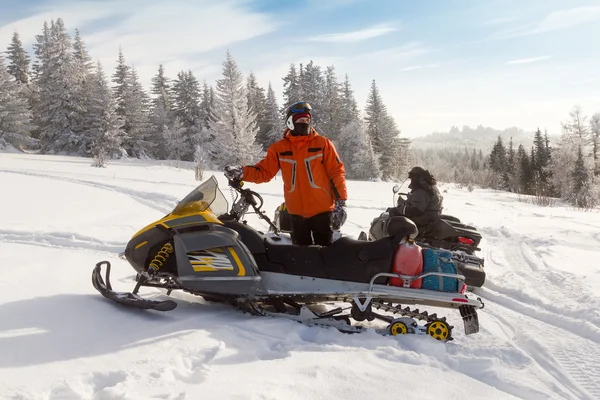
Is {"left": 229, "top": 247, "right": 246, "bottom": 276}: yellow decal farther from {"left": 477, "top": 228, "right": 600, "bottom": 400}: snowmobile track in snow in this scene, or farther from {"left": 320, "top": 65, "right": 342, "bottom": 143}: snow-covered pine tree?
{"left": 320, "top": 65, "right": 342, "bottom": 143}: snow-covered pine tree

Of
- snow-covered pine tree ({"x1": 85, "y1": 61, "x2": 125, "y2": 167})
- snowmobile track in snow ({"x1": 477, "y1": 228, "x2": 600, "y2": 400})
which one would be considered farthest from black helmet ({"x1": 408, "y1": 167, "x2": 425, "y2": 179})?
snow-covered pine tree ({"x1": 85, "y1": 61, "x2": 125, "y2": 167})

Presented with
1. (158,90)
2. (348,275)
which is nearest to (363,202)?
Answer: (348,275)

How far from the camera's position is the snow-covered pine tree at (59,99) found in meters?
34.5

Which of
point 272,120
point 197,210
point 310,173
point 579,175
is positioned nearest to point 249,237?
point 197,210

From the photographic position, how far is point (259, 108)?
155ft

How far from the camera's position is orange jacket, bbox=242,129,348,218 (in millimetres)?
4223

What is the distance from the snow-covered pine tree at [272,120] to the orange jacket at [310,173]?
127 ft

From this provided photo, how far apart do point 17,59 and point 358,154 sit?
3526cm

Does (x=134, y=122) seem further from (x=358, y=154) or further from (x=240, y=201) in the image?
(x=240, y=201)

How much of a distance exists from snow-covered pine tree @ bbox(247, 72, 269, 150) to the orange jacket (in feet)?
135

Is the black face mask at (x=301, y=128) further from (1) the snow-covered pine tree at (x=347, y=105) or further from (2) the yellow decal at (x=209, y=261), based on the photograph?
(1) the snow-covered pine tree at (x=347, y=105)

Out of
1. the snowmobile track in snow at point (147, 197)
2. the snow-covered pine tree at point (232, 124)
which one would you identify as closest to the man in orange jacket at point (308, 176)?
the snowmobile track in snow at point (147, 197)

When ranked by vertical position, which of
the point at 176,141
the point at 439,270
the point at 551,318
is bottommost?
the point at 551,318

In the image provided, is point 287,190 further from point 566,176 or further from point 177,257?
point 566,176
